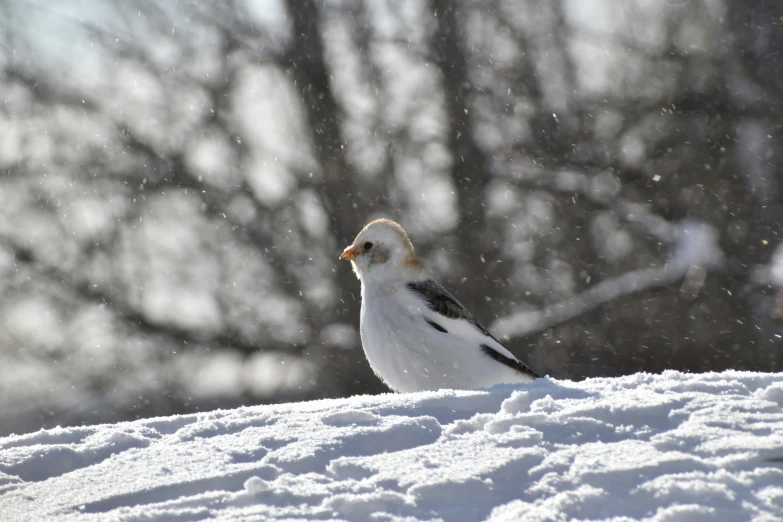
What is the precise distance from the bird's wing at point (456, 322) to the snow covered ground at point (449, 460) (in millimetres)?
1997

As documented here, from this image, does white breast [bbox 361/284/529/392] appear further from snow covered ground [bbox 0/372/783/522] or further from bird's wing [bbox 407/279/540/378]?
snow covered ground [bbox 0/372/783/522]

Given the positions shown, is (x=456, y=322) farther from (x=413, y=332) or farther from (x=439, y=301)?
(x=413, y=332)

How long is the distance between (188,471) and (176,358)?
7.77m

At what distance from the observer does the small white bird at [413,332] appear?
5.16m

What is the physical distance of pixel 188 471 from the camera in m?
2.60

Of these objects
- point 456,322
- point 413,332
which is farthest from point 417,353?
point 456,322

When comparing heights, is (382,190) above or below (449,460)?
above

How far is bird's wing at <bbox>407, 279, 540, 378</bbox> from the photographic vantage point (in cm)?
530

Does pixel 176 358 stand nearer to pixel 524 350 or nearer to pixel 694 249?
pixel 524 350

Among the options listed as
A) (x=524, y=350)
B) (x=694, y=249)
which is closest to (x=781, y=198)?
(x=694, y=249)

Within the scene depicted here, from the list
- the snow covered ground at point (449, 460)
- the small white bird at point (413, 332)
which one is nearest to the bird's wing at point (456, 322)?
the small white bird at point (413, 332)

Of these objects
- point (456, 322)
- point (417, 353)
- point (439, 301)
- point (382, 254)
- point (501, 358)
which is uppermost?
point (382, 254)

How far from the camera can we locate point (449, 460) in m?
2.47

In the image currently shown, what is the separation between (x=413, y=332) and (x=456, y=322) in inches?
14.5
